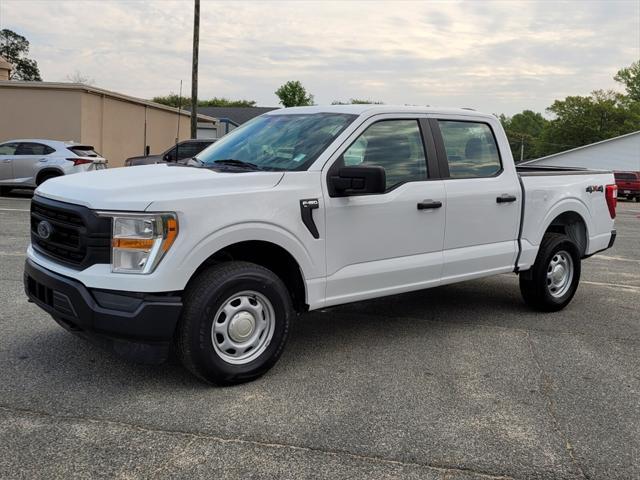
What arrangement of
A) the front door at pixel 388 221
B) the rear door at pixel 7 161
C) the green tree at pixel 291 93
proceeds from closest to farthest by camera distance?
the front door at pixel 388 221 → the rear door at pixel 7 161 → the green tree at pixel 291 93

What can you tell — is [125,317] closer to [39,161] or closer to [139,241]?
[139,241]

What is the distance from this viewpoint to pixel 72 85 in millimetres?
22562

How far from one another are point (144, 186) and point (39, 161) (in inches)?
559

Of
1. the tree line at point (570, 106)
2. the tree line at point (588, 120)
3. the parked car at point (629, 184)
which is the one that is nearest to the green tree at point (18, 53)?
the tree line at point (570, 106)

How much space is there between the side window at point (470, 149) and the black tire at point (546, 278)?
3.23ft

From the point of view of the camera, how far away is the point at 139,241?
374 cm

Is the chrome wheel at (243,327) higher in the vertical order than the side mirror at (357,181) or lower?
lower

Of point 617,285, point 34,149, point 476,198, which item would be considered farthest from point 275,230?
point 34,149

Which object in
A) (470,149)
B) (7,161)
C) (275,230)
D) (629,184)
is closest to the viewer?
(275,230)

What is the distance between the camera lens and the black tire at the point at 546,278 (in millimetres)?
6082

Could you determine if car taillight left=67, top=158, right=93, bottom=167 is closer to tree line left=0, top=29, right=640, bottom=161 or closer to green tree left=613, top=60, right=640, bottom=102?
tree line left=0, top=29, right=640, bottom=161

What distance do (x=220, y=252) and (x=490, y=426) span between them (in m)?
1.95

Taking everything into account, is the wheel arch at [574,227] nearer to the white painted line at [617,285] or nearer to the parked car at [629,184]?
the white painted line at [617,285]

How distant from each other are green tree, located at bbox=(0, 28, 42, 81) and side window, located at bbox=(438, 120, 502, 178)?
302ft
